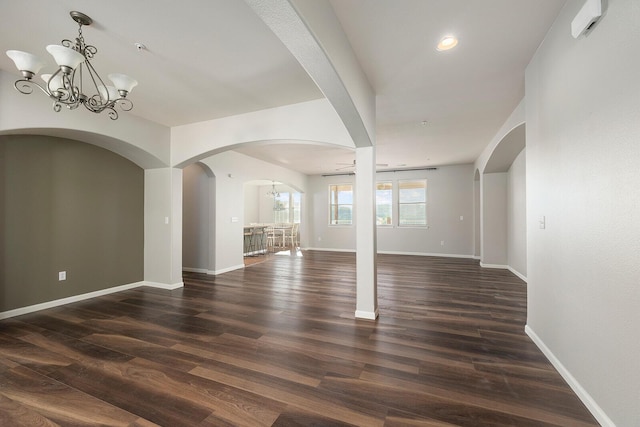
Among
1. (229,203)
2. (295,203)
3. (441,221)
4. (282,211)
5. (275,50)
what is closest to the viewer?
(275,50)

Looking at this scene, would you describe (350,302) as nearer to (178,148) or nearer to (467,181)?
(178,148)

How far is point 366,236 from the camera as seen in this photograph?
10.6 feet

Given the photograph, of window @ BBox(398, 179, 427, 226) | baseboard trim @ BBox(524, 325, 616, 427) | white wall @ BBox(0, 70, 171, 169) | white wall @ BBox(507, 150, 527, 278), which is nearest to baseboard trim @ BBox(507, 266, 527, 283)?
white wall @ BBox(507, 150, 527, 278)

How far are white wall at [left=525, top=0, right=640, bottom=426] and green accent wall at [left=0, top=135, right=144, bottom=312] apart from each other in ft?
18.6

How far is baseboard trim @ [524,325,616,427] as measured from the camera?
152 centimetres

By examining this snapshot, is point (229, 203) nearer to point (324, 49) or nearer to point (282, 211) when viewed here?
point (324, 49)

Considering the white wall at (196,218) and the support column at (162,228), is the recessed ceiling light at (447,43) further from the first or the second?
the white wall at (196,218)

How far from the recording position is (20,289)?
11.1 ft

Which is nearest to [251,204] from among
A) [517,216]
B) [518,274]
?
[517,216]

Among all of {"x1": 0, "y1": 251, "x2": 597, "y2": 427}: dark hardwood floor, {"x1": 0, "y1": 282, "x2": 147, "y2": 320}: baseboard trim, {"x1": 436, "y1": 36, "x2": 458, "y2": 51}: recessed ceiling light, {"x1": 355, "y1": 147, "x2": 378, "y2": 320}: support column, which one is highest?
{"x1": 436, "y1": 36, "x2": 458, "y2": 51}: recessed ceiling light

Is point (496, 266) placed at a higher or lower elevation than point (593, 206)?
lower

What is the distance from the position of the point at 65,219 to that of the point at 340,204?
23.3ft

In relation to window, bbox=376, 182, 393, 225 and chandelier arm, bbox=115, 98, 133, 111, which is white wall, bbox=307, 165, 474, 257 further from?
chandelier arm, bbox=115, 98, 133, 111

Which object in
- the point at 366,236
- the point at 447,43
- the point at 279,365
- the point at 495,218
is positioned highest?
the point at 447,43
